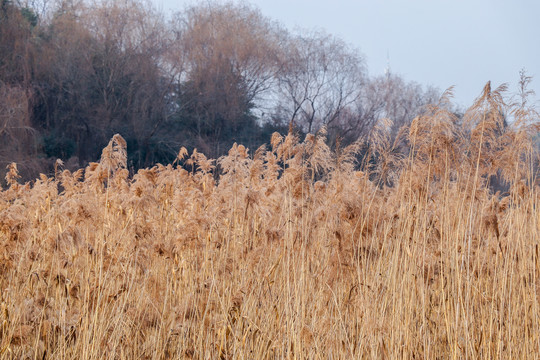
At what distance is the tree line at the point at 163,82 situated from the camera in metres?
20.8

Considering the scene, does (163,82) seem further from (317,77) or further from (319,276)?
(319,276)

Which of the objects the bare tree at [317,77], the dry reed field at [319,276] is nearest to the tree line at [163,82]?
the bare tree at [317,77]

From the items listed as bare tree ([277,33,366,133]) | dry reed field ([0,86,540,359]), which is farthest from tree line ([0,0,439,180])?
dry reed field ([0,86,540,359])

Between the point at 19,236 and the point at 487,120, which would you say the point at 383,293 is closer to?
the point at 487,120

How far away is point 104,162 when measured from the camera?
309 centimetres

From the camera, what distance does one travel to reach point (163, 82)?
25172mm

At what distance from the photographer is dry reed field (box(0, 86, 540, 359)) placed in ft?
8.91

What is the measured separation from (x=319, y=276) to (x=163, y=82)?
22.9m

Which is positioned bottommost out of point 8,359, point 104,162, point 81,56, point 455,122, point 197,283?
point 8,359

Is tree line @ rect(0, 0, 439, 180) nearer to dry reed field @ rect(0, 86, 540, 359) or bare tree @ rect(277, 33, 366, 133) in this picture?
bare tree @ rect(277, 33, 366, 133)

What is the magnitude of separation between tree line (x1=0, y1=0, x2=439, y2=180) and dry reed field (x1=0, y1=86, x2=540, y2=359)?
14.1 m

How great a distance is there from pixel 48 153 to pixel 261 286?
60.4 ft

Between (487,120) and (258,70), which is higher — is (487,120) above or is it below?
below

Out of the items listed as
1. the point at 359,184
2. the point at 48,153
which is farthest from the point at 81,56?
the point at 359,184
